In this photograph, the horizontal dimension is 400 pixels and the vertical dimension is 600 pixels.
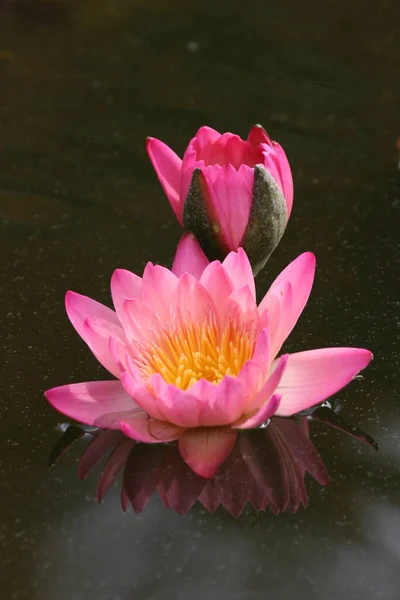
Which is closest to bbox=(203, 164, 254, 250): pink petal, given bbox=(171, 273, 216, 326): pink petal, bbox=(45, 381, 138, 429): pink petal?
bbox=(171, 273, 216, 326): pink petal

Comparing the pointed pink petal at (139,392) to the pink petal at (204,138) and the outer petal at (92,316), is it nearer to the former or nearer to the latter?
the outer petal at (92,316)

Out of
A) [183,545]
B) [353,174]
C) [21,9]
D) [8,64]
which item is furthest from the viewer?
[21,9]

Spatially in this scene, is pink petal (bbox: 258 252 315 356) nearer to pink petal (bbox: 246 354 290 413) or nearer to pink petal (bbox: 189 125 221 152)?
pink petal (bbox: 246 354 290 413)

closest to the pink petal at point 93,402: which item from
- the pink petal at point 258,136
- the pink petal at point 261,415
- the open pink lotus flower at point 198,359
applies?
the open pink lotus flower at point 198,359

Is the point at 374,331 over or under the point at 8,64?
under

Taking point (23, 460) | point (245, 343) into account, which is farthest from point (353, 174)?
point (23, 460)

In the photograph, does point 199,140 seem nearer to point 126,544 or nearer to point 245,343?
point 245,343
